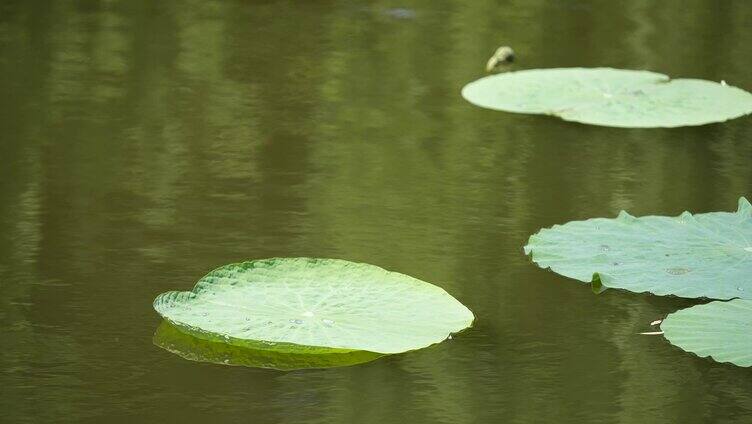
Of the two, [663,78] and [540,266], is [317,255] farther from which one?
[663,78]

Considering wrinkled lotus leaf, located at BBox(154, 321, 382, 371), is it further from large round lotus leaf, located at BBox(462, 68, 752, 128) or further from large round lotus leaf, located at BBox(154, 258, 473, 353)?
large round lotus leaf, located at BBox(462, 68, 752, 128)

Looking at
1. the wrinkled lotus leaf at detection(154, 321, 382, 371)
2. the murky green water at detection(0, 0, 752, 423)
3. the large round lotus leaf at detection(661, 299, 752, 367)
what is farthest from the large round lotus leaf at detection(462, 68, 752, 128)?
the wrinkled lotus leaf at detection(154, 321, 382, 371)

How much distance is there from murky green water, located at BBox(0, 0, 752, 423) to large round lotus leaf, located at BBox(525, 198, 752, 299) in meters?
0.05

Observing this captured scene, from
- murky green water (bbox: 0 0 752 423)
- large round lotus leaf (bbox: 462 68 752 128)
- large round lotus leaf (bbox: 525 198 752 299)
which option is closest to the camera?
murky green water (bbox: 0 0 752 423)

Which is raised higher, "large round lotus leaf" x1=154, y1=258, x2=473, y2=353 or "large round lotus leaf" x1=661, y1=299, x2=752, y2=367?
"large round lotus leaf" x1=154, y1=258, x2=473, y2=353

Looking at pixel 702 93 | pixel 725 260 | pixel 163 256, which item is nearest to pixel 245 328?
pixel 163 256

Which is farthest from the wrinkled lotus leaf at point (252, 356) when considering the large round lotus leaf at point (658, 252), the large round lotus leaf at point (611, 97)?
the large round lotus leaf at point (611, 97)

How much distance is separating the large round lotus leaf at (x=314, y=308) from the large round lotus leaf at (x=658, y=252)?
0.72 ft

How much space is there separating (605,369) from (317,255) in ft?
1.58

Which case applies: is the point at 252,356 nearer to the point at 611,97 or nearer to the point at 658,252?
the point at 658,252

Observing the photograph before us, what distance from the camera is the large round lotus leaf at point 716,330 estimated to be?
140cm

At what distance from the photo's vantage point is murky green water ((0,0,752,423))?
4.50 ft

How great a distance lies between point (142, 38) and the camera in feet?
9.89

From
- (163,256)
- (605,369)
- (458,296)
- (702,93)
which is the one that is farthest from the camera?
(702,93)
